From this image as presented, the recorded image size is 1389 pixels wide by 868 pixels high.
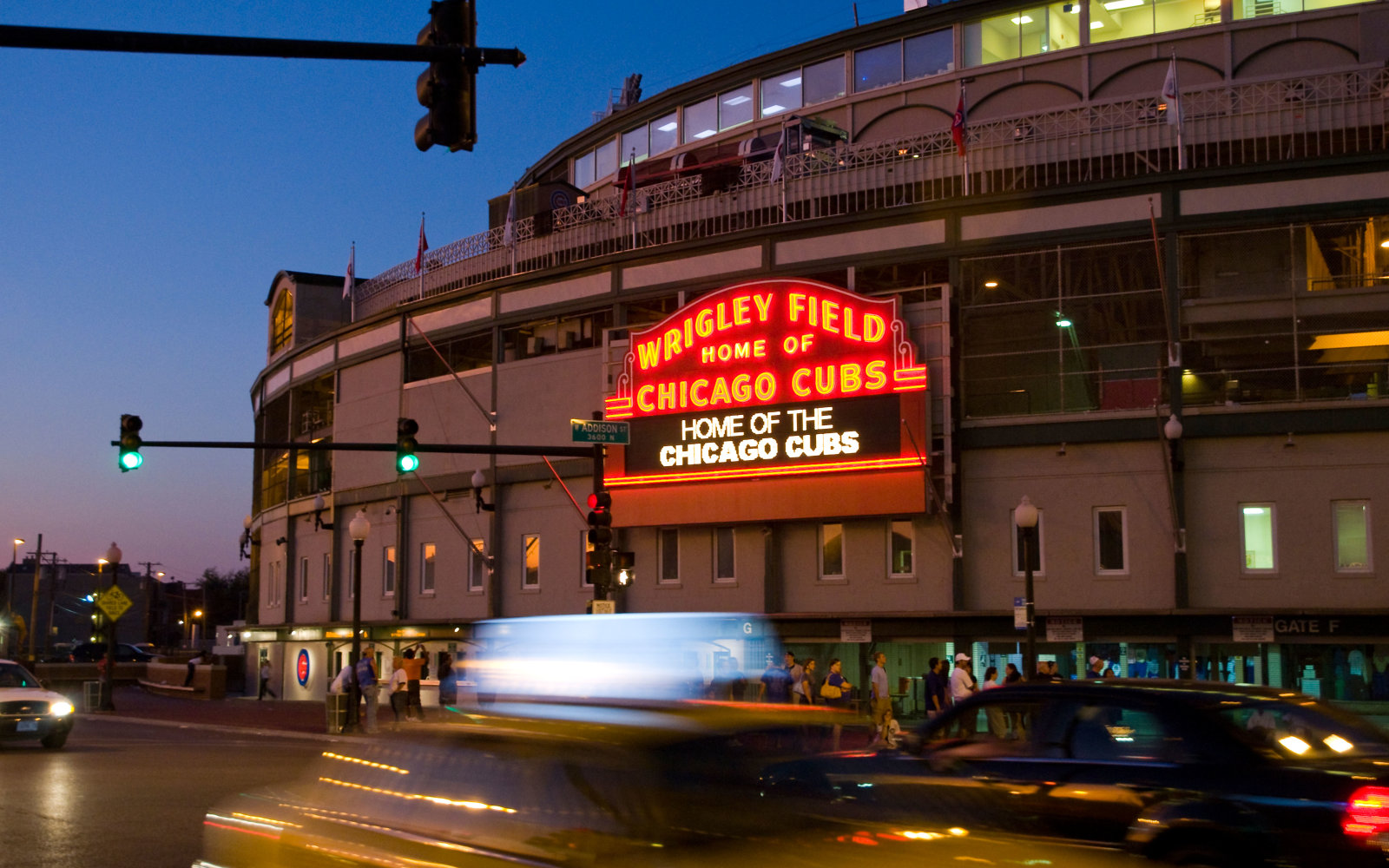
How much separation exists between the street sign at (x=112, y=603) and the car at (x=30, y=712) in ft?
56.5

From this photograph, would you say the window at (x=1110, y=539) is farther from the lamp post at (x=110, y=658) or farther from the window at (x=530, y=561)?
the lamp post at (x=110, y=658)

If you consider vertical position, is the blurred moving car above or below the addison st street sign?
below

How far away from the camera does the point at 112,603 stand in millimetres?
39969

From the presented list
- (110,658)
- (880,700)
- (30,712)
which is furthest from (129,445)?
(110,658)

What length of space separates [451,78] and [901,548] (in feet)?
78.5

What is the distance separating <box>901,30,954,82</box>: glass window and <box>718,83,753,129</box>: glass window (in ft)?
18.6

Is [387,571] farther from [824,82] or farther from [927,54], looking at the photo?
[927,54]

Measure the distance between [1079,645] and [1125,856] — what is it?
76.2 feet

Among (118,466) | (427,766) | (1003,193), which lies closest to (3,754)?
(118,466)

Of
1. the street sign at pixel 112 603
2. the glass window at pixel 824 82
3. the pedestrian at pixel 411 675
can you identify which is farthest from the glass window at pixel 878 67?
the street sign at pixel 112 603

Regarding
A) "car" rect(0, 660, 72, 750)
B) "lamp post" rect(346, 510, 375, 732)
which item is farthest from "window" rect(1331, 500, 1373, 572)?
"car" rect(0, 660, 72, 750)

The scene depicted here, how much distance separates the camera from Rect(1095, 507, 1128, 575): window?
29.6 metres

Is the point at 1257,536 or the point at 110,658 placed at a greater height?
the point at 1257,536

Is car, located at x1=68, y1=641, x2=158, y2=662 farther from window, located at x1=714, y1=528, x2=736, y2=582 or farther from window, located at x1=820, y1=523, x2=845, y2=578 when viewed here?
window, located at x1=820, y1=523, x2=845, y2=578
